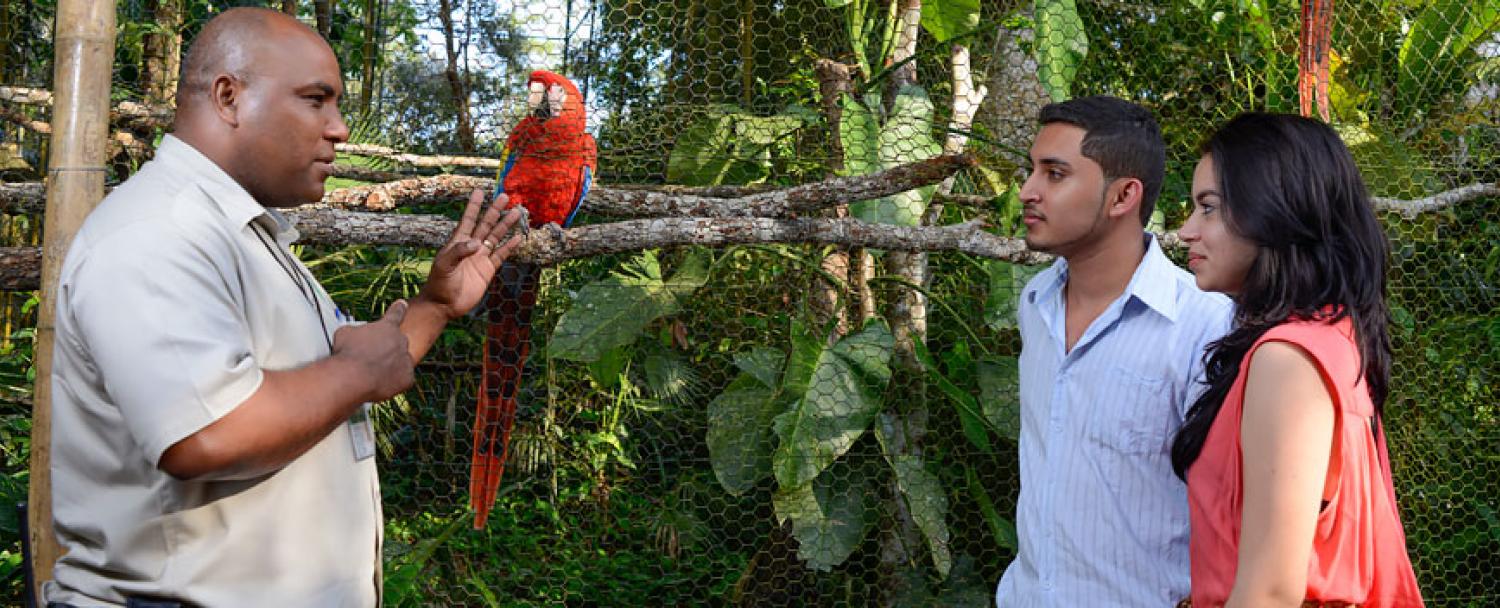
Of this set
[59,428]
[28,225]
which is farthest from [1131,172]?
[28,225]

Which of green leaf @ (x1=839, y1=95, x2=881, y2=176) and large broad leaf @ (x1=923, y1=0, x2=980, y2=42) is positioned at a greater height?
large broad leaf @ (x1=923, y1=0, x2=980, y2=42)

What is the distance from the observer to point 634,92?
311 centimetres

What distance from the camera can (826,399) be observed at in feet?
8.45

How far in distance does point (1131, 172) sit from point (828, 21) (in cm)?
193

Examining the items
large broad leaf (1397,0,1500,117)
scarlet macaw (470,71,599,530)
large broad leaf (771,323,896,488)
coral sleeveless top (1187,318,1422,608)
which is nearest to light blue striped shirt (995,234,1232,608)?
coral sleeveless top (1187,318,1422,608)

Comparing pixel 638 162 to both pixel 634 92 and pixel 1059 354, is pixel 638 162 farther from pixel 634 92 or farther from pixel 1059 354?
pixel 1059 354

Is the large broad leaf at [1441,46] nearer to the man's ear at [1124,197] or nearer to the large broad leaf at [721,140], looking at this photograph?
the large broad leaf at [721,140]

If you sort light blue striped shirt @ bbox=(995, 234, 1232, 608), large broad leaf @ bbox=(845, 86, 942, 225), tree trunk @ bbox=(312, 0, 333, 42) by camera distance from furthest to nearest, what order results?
tree trunk @ bbox=(312, 0, 333, 42) < large broad leaf @ bbox=(845, 86, 942, 225) < light blue striped shirt @ bbox=(995, 234, 1232, 608)

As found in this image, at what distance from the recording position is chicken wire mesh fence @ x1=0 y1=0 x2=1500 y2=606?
2.66m

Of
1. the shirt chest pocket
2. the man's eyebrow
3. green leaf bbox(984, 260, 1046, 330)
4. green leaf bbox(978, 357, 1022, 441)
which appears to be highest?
the man's eyebrow

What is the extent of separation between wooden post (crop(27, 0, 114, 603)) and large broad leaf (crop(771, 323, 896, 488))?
1.45 m

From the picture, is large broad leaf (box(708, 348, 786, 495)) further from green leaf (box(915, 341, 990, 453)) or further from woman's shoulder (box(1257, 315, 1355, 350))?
woman's shoulder (box(1257, 315, 1355, 350))

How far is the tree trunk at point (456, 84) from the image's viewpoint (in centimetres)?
273

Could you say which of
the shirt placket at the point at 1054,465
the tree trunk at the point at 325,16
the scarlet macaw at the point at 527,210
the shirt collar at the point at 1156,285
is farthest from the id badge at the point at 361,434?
the tree trunk at the point at 325,16
